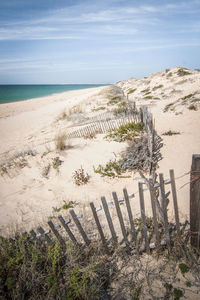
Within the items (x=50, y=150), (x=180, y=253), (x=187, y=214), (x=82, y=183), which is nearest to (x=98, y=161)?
(x=82, y=183)

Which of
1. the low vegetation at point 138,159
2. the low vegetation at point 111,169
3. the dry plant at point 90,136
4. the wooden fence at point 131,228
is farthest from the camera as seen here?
the dry plant at point 90,136

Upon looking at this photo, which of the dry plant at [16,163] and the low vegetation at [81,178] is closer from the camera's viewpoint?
the low vegetation at [81,178]

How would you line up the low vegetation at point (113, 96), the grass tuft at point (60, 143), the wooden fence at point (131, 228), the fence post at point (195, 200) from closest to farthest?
the fence post at point (195, 200)
the wooden fence at point (131, 228)
the grass tuft at point (60, 143)
the low vegetation at point (113, 96)

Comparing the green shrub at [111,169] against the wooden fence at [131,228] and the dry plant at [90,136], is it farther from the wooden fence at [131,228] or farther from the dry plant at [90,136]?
the dry plant at [90,136]

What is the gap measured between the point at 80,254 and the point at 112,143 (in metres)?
5.58

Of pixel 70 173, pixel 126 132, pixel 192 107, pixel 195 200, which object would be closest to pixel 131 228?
pixel 195 200

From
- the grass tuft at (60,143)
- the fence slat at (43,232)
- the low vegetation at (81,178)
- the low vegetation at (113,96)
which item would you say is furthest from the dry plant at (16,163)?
the low vegetation at (113,96)

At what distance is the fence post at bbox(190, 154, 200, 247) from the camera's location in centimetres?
206

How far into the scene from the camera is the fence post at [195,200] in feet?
6.76

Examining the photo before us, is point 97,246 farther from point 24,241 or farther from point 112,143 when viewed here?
point 112,143

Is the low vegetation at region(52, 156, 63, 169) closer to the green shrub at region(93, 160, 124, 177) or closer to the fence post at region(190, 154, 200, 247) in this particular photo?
the green shrub at region(93, 160, 124, 177)

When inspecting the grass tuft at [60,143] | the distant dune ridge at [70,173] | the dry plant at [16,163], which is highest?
the grass tuft at [60,143]

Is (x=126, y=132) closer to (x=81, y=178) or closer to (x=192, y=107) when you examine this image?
(x=81, y=178)

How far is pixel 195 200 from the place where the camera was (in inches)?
90.7
